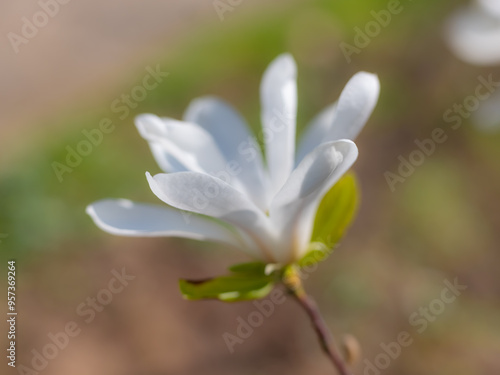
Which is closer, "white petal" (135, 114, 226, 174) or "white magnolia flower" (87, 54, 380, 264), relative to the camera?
"white magnolia flower" (87, 54, 380, 264)

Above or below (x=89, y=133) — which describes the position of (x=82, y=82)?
above

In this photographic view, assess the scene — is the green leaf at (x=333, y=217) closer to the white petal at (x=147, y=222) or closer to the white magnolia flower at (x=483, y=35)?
the white petal at (x=147, y=222)

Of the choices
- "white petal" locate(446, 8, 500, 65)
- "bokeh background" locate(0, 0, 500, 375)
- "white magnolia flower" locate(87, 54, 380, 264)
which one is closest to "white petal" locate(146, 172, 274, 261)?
"white magnolia flower" locate(87, 54, 380, 264)

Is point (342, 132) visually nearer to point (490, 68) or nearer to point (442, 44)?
point (490, 68)

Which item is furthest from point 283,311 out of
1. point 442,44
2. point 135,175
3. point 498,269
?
point 442,44

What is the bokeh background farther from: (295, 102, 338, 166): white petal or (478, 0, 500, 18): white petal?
(295, 102, 338, 166): white petal

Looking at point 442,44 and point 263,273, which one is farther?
point 442,44
